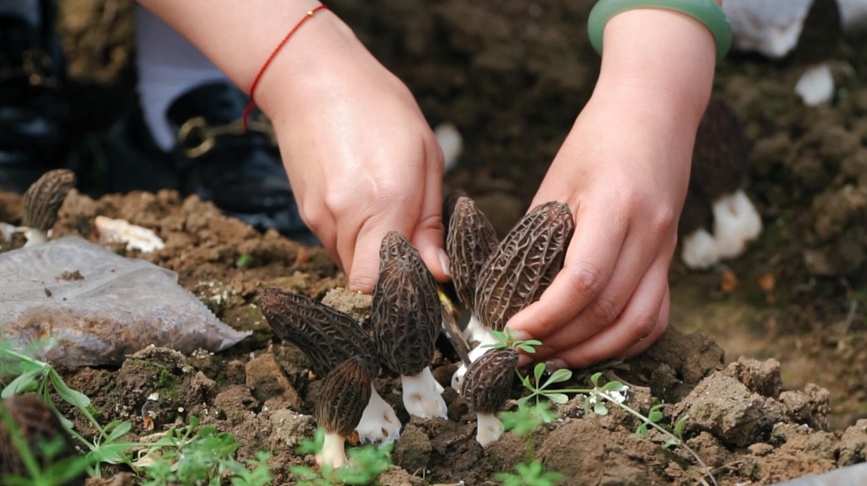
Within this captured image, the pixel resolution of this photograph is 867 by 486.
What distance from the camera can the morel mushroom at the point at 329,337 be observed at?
1310 millimetres

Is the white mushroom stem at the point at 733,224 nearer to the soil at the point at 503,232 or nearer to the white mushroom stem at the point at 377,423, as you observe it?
the soil at the point at 503,232

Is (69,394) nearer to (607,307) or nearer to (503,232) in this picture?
(607,307)

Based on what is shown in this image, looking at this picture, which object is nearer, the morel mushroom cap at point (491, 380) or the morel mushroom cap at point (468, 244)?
the morel mushroom cap at point (491, 380)

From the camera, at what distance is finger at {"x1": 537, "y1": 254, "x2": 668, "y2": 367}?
4.65ft

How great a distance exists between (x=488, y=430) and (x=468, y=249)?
31 centimetres

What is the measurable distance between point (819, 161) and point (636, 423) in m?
1.48

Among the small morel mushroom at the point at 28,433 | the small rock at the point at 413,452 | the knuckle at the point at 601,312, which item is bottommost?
the small rock at the point at 413,452

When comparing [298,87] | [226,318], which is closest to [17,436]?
[226,318]

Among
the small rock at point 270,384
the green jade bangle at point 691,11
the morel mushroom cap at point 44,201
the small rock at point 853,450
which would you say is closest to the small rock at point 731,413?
the small rock at point 853,450

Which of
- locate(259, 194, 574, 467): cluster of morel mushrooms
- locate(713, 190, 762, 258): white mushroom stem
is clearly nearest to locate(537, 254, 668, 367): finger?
locate(259, 194, 574, 467): cluster of morel mushrooms

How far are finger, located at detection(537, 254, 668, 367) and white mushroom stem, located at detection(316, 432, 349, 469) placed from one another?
1.18ft

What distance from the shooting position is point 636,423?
1.32m

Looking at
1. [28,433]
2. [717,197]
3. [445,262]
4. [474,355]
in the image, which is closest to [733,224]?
[717,197]

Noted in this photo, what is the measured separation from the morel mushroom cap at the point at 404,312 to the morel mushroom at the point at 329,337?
1.4 inches
